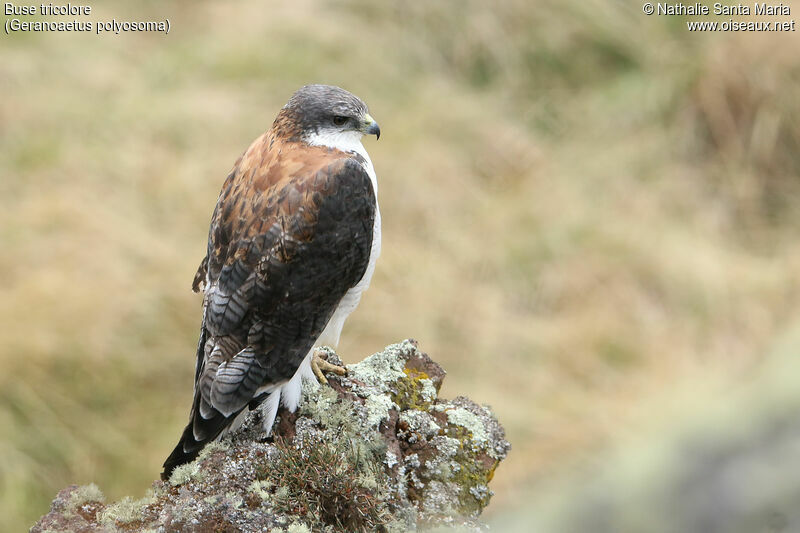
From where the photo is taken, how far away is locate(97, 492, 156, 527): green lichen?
300cm

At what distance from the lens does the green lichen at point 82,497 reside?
3090mm

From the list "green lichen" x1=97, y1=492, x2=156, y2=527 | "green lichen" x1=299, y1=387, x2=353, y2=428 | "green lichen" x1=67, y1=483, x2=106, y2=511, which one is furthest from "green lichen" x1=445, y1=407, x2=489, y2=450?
"green lichen" x1=67, y1=483, x2=106, y2=511

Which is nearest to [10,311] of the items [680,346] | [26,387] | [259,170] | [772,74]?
[26,387]

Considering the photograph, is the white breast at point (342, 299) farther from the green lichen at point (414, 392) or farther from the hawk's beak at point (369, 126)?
the green lichen at point (414, 392)

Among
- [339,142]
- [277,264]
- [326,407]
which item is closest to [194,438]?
[326,407]

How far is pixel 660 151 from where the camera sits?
927 cm

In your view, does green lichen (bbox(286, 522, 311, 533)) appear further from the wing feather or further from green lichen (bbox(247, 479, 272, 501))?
the wing feather

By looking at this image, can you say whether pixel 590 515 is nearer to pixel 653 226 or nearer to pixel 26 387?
pixel 26 387

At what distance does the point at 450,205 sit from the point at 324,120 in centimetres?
471

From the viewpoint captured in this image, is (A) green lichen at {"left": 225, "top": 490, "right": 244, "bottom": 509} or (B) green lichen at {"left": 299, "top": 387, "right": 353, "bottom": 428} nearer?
(A) green lichen at {"left": 225, "top": 490, "right": 244, "bottom": 509}

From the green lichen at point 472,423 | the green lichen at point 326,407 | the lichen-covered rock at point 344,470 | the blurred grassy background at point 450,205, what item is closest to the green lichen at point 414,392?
the lichen-covered rock at point 344,470

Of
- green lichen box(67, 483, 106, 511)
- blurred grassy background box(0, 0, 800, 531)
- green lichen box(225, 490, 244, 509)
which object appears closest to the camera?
green lichen box(225, 490, 244, 509)

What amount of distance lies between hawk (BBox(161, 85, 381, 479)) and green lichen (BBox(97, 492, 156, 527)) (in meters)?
0.33

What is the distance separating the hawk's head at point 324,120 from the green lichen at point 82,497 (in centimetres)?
173
